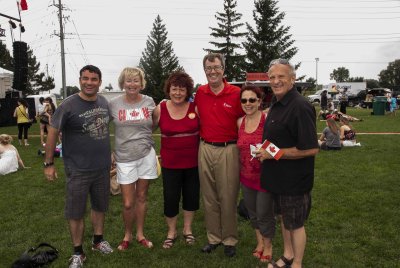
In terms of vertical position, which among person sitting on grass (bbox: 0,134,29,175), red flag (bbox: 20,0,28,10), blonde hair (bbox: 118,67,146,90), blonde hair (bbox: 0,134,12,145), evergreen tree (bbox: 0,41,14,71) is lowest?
person sitting on grass (bbox: 0,134,29,175)

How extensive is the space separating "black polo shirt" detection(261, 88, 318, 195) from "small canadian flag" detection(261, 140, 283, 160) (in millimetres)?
66

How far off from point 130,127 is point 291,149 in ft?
5.67

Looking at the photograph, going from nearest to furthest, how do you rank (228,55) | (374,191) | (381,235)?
1. (381,235)
2. (374,191)
3. (228,55)

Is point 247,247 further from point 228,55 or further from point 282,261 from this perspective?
point 228,55

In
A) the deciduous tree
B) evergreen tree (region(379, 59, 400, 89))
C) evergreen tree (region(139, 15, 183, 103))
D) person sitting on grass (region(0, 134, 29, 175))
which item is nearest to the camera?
person sitting on grass (region(0, 134, 29, 175))

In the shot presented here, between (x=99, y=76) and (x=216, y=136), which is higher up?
(x=99, y=76)

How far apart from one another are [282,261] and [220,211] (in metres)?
0.82

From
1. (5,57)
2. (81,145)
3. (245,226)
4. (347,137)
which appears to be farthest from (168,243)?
(5,57)

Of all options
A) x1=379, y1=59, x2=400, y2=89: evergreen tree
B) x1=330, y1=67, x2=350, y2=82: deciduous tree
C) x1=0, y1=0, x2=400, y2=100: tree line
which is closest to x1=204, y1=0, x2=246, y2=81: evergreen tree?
x1=0, y1=0, x2=400, y2=100: tree line

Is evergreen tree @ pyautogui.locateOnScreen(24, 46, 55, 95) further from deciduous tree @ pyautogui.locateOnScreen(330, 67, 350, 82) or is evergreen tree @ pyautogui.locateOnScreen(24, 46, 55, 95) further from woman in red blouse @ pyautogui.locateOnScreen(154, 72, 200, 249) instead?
deciduous tree @ pyautogui.locateOnScreen(330, 67, 350, 82)

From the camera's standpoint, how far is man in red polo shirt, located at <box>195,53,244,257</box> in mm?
3719

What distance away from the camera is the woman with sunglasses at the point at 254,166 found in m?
3.49

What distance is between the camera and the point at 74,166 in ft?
11.6

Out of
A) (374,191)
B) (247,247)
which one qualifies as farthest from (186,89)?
(374,191)
